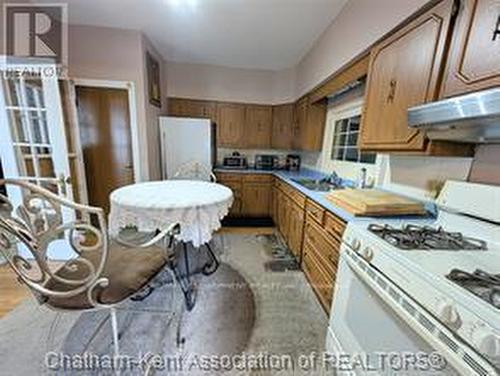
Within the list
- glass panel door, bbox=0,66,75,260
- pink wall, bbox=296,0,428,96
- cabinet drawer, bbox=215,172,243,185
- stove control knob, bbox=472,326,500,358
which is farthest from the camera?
cabinet drawer, bbox=215,172,243,185

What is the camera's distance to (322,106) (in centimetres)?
329

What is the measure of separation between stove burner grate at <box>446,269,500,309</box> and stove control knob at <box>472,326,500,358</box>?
0.09 m

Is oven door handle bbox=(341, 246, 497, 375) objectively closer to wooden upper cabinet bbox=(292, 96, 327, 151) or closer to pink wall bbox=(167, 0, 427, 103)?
pink wall bbox=(167, 0, 427, 103)

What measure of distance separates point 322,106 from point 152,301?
3.07m


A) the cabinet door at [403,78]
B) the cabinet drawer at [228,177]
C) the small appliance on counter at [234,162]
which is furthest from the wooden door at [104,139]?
the cabinet door at [403,78]

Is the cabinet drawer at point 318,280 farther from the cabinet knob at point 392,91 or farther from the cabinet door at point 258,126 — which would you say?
the cabinet door at point 258,126

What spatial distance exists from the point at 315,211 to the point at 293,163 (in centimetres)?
229

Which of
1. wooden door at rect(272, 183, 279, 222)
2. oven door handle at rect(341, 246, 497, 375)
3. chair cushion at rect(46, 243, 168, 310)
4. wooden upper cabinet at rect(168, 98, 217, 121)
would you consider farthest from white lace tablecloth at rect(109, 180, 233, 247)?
wooden upper cabinet at rect(168, 98, 217, 121)

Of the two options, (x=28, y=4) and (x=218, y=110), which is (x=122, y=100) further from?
(x=218, y=110)

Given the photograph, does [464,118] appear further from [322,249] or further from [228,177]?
[228,177]

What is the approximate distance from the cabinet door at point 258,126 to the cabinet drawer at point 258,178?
0.67 meters

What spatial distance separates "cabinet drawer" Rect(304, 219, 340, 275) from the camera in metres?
1.66

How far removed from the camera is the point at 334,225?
1.65 m

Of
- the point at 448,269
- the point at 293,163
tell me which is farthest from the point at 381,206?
the point at 293,163
